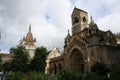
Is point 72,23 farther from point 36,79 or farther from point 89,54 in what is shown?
point 36,79

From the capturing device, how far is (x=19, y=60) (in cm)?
5103

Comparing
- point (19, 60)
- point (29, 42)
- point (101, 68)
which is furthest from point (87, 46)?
point (29, 42)

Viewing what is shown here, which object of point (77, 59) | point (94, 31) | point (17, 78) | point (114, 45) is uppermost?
point (94, 31)

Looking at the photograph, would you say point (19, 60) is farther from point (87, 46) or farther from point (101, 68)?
point (101, 68)

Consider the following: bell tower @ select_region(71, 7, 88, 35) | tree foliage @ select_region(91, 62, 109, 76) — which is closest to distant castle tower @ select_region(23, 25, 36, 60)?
bell tower @ select_region(71, 7, 88, 35)

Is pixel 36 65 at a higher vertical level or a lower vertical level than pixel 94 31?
lower

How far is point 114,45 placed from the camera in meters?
41.3

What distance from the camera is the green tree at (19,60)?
165ft

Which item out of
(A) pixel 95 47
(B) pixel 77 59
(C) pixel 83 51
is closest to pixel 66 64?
(B) pixel 77 59

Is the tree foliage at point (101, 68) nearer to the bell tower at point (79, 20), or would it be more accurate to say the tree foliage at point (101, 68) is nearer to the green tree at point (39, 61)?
the bell tower at point (79, 20)

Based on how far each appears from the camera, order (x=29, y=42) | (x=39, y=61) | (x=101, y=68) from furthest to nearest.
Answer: (x=29, y=42) < (x=39, y=61) < (x=101, y=68)

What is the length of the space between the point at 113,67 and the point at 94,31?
8877mm

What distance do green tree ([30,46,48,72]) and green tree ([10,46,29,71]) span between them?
2226mm

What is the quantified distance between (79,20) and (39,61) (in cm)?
1635
